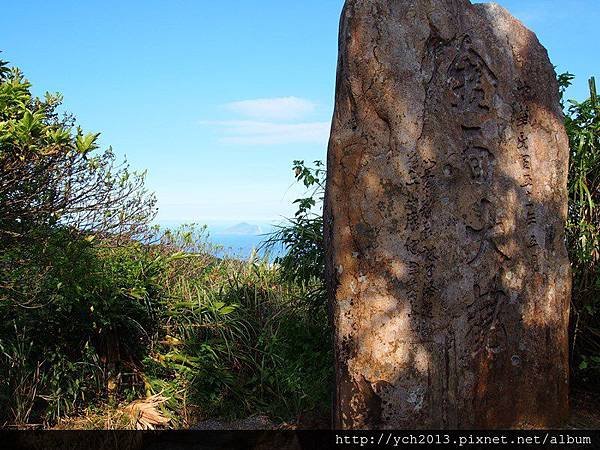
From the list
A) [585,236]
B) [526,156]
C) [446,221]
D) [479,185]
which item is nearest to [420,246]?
[446,221]

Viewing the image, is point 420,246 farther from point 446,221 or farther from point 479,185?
point 479,185

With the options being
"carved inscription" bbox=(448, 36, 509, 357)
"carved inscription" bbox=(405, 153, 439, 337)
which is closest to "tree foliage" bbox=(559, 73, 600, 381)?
"carved inscription" bbox=(448, 36, 509, 357)

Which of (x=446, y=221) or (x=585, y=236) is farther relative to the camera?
(x=585, y=236)

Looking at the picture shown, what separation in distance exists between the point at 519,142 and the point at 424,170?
0.87 metres

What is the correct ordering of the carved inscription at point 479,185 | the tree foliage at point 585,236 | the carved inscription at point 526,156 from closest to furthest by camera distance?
the carved inscription at point 479,185, the carved inscription at point 526,156, the tree foliage at point 585,236

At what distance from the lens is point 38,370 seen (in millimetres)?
5305

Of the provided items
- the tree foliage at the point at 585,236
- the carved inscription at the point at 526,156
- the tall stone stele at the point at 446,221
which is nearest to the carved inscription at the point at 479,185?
the tall stone stele at the point at 446,221

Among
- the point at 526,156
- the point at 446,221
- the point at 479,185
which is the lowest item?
the point at 446,221

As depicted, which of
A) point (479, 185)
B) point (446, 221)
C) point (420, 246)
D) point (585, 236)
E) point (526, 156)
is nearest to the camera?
point (420, 246)

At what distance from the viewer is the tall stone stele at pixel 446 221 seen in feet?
13.0

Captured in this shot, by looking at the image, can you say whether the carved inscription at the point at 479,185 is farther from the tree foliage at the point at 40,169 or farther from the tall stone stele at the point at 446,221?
the tree foliage at the point at 40,169

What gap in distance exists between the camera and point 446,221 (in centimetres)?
415

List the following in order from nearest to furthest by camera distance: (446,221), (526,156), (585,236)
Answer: (446,221)
(526,156)
(585,236)

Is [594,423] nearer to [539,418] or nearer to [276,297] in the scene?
[539,418]
